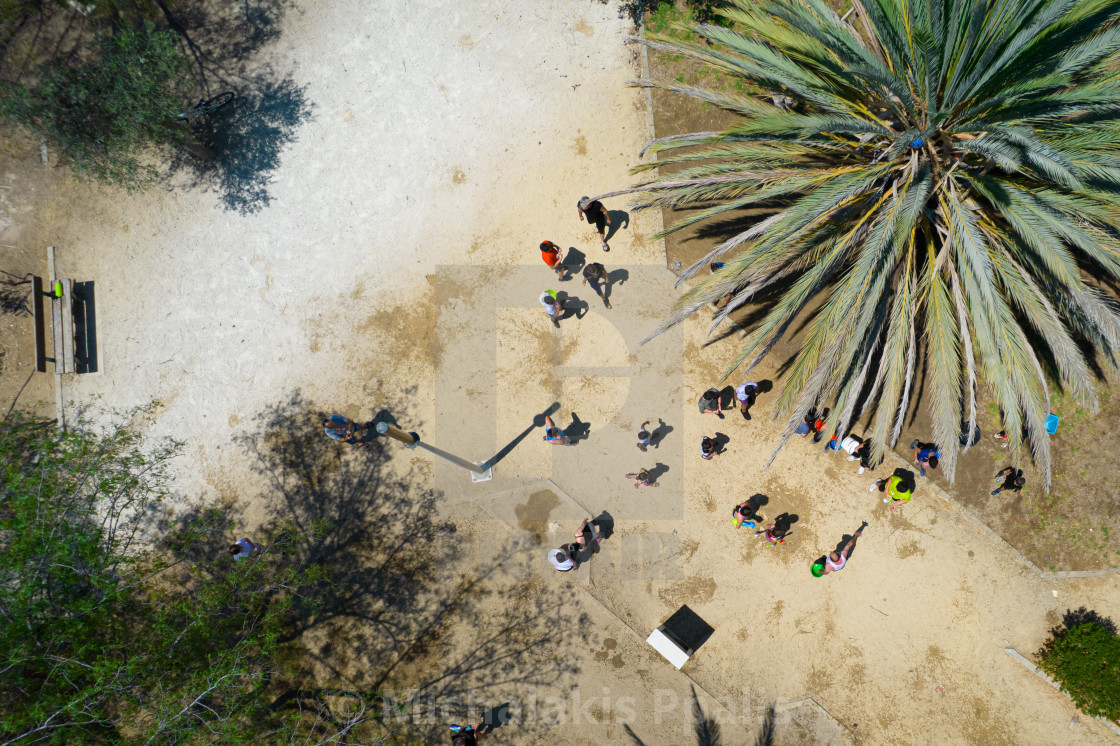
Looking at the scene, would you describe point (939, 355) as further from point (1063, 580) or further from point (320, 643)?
point (320, 643)

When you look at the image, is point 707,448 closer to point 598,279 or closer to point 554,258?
point 598,279

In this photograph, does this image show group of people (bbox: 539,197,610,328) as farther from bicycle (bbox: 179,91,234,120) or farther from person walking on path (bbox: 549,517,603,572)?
bicycle (bbox: 179,91,234,120)

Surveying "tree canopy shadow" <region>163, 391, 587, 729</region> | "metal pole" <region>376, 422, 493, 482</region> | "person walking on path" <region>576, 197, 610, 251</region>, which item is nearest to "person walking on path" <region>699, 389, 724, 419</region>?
"person walking on path" <region>576, 197, 610, 251</region>

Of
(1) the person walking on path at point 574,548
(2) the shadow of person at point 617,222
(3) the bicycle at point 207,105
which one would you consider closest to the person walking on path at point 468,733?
(1) the person walking on path at point 574,548

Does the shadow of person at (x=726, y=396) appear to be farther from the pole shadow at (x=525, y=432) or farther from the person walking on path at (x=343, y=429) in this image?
the person walking on path at (x=343, y=429)

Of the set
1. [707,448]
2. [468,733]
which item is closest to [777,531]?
[707,448]

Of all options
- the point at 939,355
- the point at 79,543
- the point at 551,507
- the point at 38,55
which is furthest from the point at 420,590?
the point at 38,55

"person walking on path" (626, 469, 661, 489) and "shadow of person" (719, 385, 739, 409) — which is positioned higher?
"shadow of person" (719, 385, 739, 409)
